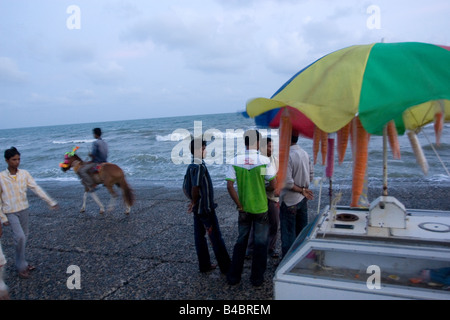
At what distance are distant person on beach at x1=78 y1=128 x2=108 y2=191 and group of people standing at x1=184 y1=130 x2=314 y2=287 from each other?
4.62 m

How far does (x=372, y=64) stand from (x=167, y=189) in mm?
9882

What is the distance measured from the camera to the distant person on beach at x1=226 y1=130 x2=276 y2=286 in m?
4.03

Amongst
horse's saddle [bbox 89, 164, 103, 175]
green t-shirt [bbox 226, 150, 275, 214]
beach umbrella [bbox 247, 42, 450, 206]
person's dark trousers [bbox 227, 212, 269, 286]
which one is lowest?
person's dark trousers [bbox 227, 212, 269, 286]

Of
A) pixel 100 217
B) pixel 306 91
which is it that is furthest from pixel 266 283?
pixel 100 217

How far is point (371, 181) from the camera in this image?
1099 cm

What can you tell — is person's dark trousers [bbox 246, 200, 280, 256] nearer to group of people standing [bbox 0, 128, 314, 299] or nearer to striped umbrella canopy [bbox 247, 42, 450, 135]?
group of people standing [bbox 0, 128, 314, 299]

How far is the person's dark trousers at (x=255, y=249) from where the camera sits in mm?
4086

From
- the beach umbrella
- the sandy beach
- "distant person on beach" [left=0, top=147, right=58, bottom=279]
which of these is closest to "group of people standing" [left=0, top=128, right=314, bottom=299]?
"distant person on beach" [left=0, top=147, right=58, bottom=279]

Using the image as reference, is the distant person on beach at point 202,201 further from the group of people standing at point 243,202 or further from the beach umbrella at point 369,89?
the beach umbrella at point 369,89

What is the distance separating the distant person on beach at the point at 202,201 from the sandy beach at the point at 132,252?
40 centimetres

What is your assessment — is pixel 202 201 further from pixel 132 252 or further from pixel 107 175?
pixel 107 175

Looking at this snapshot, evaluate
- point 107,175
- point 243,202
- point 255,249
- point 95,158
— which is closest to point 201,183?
point 243,202

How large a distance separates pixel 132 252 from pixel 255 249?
2568mm

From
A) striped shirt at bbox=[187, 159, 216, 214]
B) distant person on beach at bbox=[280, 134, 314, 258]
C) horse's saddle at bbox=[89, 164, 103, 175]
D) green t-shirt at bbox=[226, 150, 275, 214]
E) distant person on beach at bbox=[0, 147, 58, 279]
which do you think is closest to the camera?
green t-shirt at bbox=[226, 150, 275, 214]
